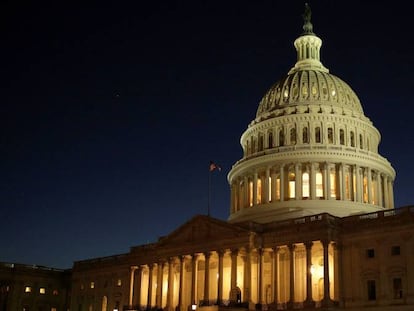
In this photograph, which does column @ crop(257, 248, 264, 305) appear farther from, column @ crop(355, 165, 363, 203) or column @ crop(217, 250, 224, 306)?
column @ crop(355, 165, 363, 203)

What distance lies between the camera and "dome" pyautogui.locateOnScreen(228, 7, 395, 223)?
3706 inches

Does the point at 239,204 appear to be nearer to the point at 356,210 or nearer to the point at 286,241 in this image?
the point at 356,210

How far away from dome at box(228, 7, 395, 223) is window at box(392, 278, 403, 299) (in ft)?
70.7

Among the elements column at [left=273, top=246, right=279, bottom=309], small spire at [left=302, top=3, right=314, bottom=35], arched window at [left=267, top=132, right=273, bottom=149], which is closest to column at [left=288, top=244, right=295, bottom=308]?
column at [left=273, top=246, right=279, bottom=309]

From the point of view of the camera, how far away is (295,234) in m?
75.9

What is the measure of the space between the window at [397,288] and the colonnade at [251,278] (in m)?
6.57

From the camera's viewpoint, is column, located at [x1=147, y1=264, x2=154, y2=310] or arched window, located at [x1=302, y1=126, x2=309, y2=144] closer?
column, located at [x1=147, y1=264, x2=154, y2=310]

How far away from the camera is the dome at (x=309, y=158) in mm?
94125

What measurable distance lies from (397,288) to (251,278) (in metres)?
18.0

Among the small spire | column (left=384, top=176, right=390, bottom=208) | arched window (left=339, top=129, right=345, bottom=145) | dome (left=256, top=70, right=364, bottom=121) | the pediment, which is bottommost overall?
the pediment

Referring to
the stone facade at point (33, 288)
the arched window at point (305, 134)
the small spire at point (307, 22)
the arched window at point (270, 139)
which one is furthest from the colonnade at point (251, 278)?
the small spire at point (307, 22)

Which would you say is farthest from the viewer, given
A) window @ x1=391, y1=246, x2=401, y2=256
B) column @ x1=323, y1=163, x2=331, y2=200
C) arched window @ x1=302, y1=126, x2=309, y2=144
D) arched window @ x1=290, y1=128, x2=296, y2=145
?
arched window @ x1=290, y1=128, x2=296, y2=145

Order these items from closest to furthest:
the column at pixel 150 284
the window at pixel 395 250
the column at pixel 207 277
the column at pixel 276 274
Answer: the window at pixel 395 250 → the column at pixel 276 274 → the column at pixel 207 277 → the column at pixel 150 284

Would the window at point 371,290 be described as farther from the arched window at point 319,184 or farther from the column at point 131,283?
the column at point 131,283
